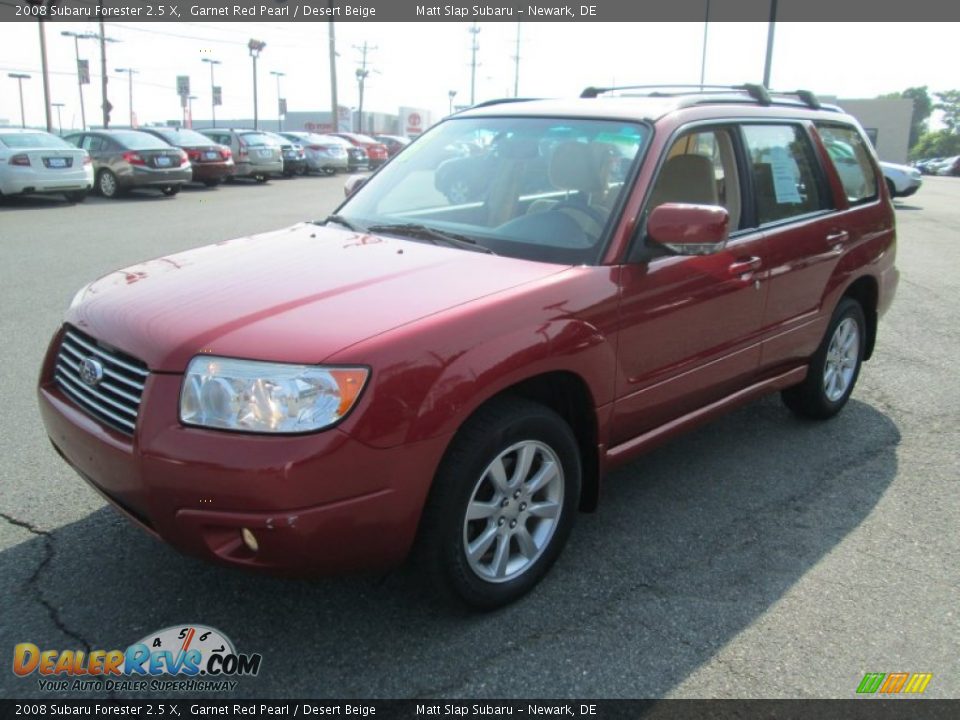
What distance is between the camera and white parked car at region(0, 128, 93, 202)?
618 inches

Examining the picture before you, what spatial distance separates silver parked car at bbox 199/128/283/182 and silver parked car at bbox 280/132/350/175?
426cm

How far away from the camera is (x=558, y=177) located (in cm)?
369

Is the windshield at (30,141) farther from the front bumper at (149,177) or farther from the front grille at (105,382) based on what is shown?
the front grille at (105,382)

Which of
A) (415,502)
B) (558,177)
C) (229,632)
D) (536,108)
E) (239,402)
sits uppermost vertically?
(536,108)

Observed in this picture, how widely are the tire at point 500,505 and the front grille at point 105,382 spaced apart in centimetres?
100

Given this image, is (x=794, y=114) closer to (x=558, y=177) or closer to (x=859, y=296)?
(x=859, y=296)

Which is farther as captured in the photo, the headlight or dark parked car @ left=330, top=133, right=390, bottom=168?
dark parked car @ left=330, top=133, right=390, bottom=168

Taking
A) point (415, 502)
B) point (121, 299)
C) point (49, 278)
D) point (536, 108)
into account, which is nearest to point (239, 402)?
point (415, 502)

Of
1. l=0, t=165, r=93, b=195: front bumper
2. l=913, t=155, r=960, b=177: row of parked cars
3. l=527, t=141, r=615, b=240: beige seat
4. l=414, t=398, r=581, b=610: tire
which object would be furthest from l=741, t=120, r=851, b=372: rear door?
l=913, t=155, r=960, b=177: row of parked cars

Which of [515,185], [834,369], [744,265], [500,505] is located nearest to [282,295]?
[500,505]

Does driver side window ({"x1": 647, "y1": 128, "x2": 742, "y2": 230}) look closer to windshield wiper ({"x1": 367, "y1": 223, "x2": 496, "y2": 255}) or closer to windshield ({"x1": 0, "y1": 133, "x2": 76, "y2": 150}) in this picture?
windshield wiper ({"x1": 367, "y1": 223, "x2": 496, "y2": 255})

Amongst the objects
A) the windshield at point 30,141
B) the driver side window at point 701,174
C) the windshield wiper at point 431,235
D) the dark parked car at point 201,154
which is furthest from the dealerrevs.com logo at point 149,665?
the dark parked car at point 201,154

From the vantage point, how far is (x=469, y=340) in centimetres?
269

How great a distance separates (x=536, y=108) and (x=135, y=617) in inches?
114
